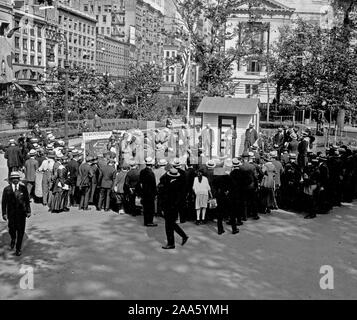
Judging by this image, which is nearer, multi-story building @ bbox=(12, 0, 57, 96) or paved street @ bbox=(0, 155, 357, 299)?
paved street @ bbox=(0, 155, 357, 299)

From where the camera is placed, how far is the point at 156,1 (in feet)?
520

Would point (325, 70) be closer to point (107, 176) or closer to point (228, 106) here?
Result: point (228, 106)

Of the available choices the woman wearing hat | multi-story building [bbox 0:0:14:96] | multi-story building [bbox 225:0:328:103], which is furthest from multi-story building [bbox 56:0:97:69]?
the woman wearing hat

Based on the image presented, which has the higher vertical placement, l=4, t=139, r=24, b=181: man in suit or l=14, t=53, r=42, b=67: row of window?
l=14, t=53, r=42, b=67: row of window

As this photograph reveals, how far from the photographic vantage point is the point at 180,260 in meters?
11.5

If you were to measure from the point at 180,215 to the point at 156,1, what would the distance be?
152098mm

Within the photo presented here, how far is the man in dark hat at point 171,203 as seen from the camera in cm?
1211

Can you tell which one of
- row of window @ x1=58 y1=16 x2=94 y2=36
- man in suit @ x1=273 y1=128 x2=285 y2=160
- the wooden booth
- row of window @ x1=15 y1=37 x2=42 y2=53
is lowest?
man in suit @ x1=273 y1=128 x2=285 y2=160

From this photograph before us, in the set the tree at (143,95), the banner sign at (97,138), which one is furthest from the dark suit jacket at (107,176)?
the tree at (143,95)

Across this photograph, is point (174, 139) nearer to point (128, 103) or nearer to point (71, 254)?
point (71, 254)

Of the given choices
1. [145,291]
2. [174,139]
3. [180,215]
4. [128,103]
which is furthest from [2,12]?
[145,291]

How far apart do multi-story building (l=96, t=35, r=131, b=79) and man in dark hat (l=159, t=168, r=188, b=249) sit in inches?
3530

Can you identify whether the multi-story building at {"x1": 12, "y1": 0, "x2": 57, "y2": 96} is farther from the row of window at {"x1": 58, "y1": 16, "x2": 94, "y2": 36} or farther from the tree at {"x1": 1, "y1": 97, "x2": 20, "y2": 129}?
the tree at {"x1": 1, "y1": 97, "x2": 20, "y2": 129}

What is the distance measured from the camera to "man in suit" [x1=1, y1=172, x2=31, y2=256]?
461 inches
